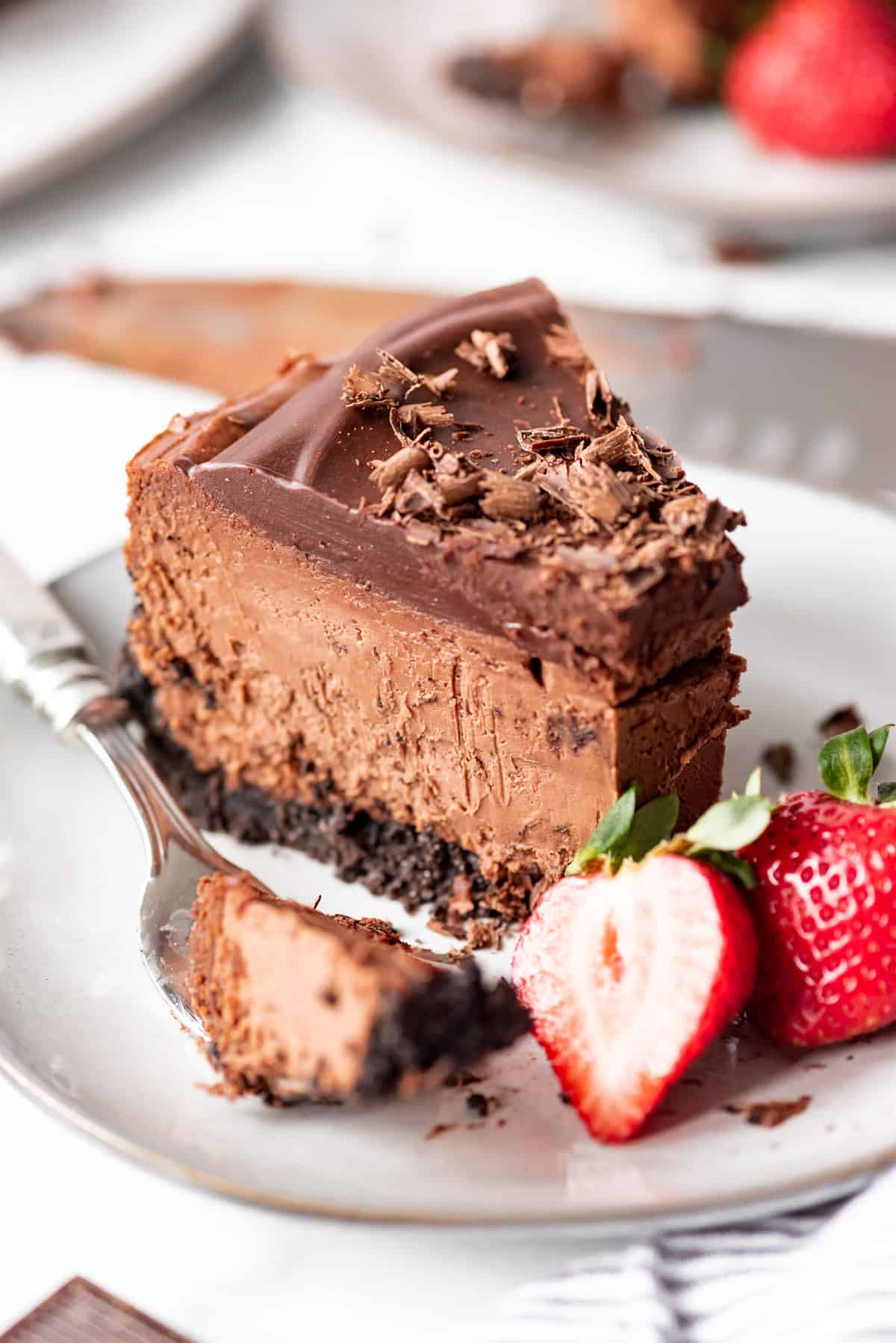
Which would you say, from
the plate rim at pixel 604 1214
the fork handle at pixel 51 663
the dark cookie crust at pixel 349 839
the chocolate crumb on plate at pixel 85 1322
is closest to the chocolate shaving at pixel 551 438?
the dark cookie crust at pixel 349 839

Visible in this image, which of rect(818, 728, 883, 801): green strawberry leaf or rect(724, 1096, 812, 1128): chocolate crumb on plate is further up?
rect(818, 728, 883, 801): green strawberry leaf

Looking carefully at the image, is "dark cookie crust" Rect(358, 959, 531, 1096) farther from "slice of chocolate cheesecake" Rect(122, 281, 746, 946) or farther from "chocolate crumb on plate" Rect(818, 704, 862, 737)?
"chocolate crumb on plate" Rect(818, 704, 862, 737)

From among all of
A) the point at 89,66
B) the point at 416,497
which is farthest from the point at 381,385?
the point at 89,66

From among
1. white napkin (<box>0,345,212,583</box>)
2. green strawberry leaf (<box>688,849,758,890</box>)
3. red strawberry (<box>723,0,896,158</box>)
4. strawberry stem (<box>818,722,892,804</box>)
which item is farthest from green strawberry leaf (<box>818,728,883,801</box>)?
red strawberry (<box>723,0,896,158</box>)

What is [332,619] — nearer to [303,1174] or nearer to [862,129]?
[303,1174]

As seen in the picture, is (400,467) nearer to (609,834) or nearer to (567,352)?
(567,352)

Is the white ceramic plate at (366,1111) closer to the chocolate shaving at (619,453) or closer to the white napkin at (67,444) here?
the chocolate shaving at (619,453)
